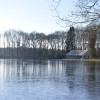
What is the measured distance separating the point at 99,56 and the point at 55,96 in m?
78.2

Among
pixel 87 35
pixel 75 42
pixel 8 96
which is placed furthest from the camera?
pixel 75 42

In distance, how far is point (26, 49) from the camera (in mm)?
129625

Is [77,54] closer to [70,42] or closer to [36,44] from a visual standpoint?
[70,42]

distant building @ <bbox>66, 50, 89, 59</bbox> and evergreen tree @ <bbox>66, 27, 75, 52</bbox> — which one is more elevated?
evergreen tree @ <bbox>66, 27, 75, 52</bbox>

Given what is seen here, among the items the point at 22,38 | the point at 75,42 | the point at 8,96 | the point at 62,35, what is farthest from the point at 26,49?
the point at 8,96

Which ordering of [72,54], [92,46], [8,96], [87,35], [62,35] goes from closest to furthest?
1. [87,35]
2. [8,96]
3. [92,46]
4. [72,54]
5. [62,35]

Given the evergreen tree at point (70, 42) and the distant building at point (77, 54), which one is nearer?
the distant building at point (77, 54)

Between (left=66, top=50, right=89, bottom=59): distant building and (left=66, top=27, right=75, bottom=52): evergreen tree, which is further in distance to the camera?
(left=66, top=27, right=75, bottom=52): evergreen tree

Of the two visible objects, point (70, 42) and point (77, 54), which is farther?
point (70, 42)

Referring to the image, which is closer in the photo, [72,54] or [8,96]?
[8,96]

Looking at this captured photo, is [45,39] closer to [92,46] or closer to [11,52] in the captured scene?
[11,52]

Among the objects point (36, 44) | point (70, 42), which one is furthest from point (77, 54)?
point (36, 44)

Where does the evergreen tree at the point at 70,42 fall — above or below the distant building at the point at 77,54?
above

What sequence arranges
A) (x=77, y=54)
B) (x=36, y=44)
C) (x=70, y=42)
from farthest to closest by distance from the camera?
1. (x=36, y=44)
2. (x=70, y=42)
3. (x=77, y=54)
